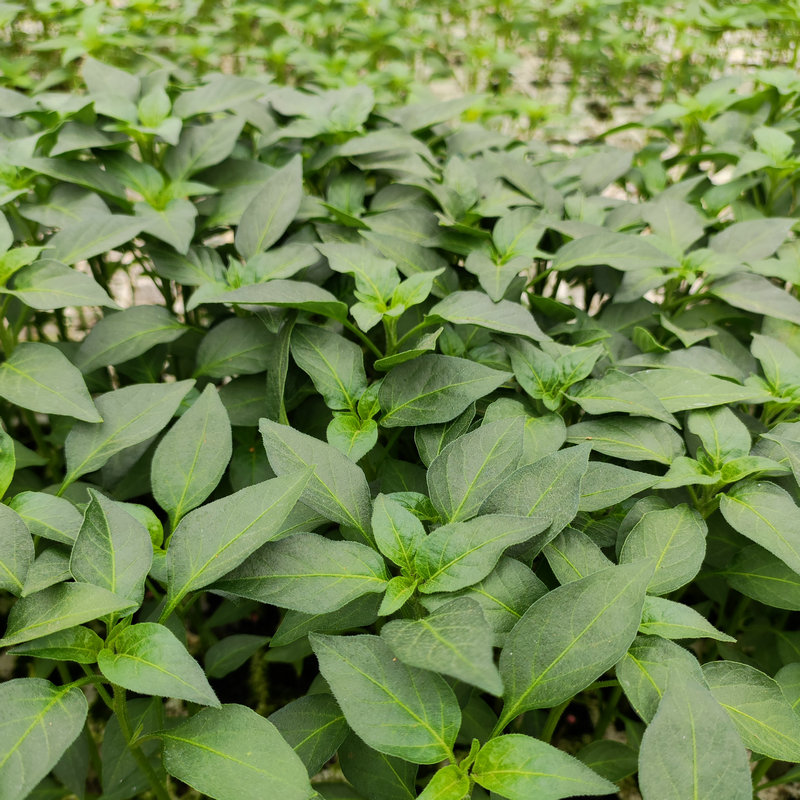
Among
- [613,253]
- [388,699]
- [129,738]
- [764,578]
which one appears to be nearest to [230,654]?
[129,738]

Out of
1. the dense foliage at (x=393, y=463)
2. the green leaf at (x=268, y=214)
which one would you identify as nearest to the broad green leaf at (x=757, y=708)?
the dense foliage at (x=393, y=463)

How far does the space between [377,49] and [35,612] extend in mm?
2880

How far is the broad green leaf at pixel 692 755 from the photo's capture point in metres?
0.73

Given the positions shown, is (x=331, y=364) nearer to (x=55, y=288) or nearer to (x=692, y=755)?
(x=55, y=288)

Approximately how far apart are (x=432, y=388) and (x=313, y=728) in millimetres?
523

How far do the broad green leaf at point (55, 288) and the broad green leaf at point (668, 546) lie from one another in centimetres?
90

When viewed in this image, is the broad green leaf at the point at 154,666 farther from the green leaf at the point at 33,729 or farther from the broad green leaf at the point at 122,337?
the broad green leaf at the point at 122,337

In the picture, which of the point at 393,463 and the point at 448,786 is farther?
the point at 393,463

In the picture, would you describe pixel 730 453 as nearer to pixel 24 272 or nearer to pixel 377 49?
pixel 24 272

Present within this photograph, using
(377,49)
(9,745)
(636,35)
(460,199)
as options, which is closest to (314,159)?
(460,199)

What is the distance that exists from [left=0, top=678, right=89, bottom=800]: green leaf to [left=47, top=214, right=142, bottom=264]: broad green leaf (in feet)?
2.50

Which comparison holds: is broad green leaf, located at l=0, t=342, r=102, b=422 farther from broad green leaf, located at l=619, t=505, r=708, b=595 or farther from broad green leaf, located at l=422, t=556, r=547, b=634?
broad green leaf, located at l=619, t=505, r=708, b=595

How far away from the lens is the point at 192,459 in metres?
1.05

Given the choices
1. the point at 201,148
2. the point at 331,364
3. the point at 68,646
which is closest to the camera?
the point at 68,646
